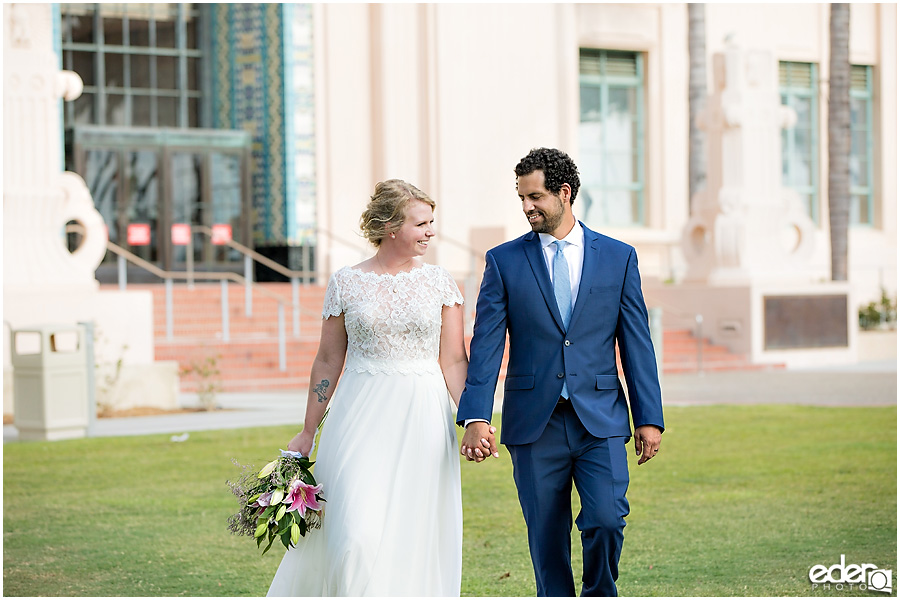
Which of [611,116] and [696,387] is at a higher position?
[611,116]

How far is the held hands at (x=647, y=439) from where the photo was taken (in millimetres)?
4699

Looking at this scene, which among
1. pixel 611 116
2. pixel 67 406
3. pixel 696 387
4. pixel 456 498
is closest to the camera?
pixel 456 498

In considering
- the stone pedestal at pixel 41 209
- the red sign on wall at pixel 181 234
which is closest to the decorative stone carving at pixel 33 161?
the stone pedestal at pixel 41 209

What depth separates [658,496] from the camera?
8.84m

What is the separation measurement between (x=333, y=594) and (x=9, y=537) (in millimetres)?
3717

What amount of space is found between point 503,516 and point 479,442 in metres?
3.83

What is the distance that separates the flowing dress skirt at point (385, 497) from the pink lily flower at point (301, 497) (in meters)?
0.11

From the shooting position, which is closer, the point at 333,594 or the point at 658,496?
the point at 333,594

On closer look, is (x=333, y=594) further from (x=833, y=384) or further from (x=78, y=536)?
(x=833, y=384)

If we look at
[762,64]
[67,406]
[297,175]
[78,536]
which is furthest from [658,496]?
[297,175]

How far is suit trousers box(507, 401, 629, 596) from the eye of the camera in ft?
15.2

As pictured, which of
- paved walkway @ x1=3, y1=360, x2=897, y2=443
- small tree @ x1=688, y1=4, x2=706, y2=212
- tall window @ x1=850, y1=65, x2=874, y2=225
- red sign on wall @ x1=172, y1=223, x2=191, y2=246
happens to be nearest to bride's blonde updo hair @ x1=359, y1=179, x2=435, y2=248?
paved walkway @ x1=3, y1=360, x2=897, y2=443

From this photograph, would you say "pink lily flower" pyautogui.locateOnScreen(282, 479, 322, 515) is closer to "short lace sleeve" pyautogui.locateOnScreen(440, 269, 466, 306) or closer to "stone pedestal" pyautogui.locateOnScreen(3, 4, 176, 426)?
"short lace sleeve" pyautogui.locateOnScreen(440, 269, 466, 306)

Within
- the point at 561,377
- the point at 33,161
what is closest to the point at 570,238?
the point at 561,377
